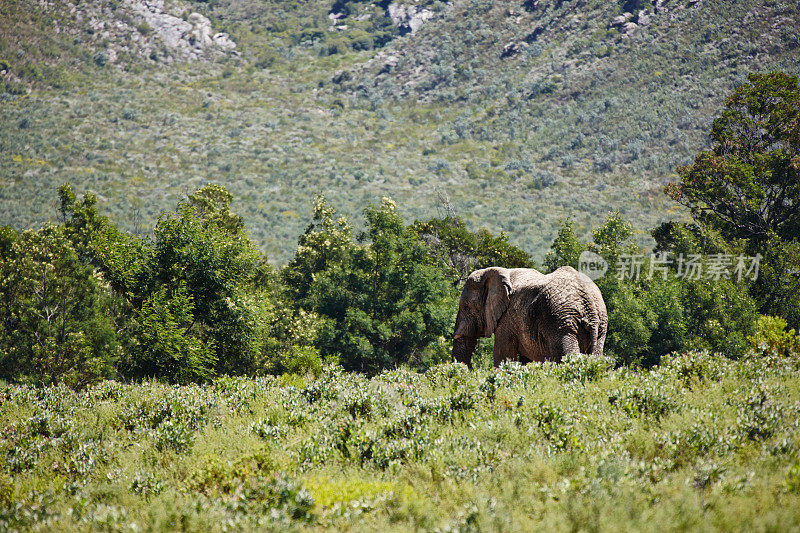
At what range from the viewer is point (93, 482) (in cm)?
903

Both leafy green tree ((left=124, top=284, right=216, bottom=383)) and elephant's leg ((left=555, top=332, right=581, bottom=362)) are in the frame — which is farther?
leafy green tree ((left=124, top=284, right=216, bottom=383))

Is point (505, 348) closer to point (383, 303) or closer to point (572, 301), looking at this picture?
point (572, 301)

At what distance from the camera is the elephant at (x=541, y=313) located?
12.9m

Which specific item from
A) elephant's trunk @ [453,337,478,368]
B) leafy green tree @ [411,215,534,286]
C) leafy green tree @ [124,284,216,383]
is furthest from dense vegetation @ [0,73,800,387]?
elephant's trunk @ [453,337,478,368]

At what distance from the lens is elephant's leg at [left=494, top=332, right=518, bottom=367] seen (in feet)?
48.4

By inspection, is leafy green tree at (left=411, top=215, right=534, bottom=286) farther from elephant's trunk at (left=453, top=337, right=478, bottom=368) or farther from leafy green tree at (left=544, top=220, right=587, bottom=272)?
elephant's trunk at (left=453, top=337, right=478, bottom=368)

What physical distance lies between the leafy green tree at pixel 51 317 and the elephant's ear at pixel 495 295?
25.8 meters

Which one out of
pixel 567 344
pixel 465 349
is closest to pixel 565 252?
pixel 465 349

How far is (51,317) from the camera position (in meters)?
35.7

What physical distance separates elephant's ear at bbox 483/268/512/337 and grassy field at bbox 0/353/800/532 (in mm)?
2935

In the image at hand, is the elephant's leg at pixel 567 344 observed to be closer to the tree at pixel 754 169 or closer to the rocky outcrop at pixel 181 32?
the tree at pixel 754 169

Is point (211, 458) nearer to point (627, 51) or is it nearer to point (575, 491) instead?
point (575, 491)

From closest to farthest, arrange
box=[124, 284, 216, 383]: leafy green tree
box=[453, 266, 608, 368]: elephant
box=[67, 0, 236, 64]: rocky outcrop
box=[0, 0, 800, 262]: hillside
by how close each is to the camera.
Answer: box=[453, 266, 608, 368]: elephant < box=[124, 284, 216, 383]: leafy green tree < box=[0, 0, 800, 262]: hillside < box=[67, 0, 236, 64]: rocky outcrop

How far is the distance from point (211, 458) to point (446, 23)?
20430cm
